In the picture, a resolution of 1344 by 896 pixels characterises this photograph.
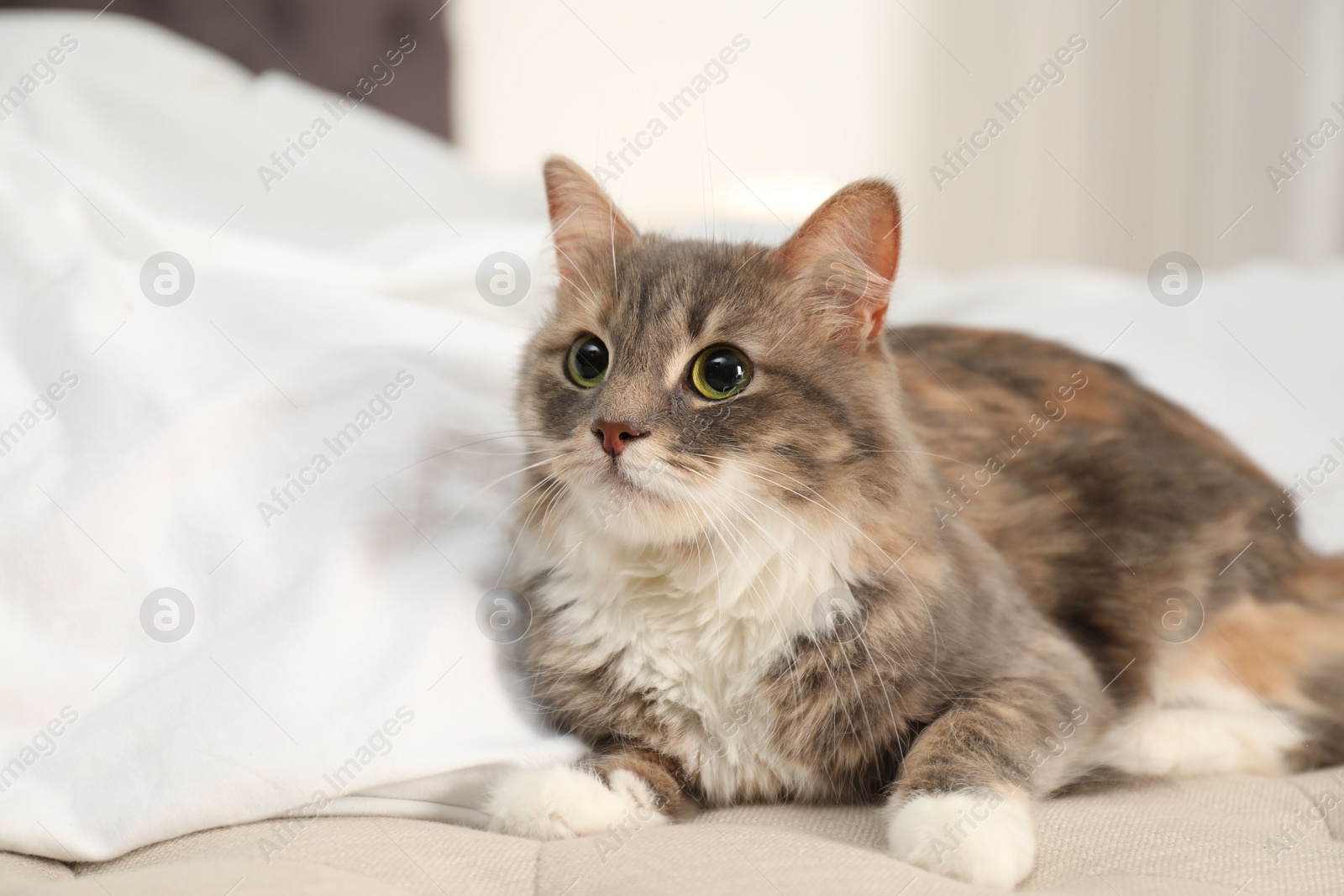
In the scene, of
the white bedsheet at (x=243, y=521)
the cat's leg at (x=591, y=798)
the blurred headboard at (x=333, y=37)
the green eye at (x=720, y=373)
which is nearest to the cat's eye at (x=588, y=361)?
the green eye at (x=720, y=373)

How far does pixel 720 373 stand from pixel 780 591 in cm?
33

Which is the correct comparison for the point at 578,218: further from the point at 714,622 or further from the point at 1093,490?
the point at 1093,490

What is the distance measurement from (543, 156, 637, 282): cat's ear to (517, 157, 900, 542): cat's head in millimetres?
127

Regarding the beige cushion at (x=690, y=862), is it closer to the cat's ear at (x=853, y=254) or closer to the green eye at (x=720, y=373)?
the green eye at (x=720, y=373)

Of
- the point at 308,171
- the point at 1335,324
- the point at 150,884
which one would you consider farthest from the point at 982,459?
the point at 308,171

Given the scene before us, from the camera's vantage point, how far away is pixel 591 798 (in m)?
1.34

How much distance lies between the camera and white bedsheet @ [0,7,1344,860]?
1.24 metres

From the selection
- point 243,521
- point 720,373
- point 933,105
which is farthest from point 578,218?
point 933,105

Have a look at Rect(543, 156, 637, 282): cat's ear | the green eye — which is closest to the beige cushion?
the green eye

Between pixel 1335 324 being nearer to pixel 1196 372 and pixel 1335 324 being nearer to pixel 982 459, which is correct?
pixel 1196 372

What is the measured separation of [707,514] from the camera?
1350mm

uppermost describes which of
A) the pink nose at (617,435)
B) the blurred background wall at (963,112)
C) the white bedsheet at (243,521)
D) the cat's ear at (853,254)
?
the blurred background wall at (963,112)

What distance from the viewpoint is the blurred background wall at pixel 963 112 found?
4.83 meters

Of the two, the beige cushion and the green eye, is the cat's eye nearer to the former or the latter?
→ the green eye
